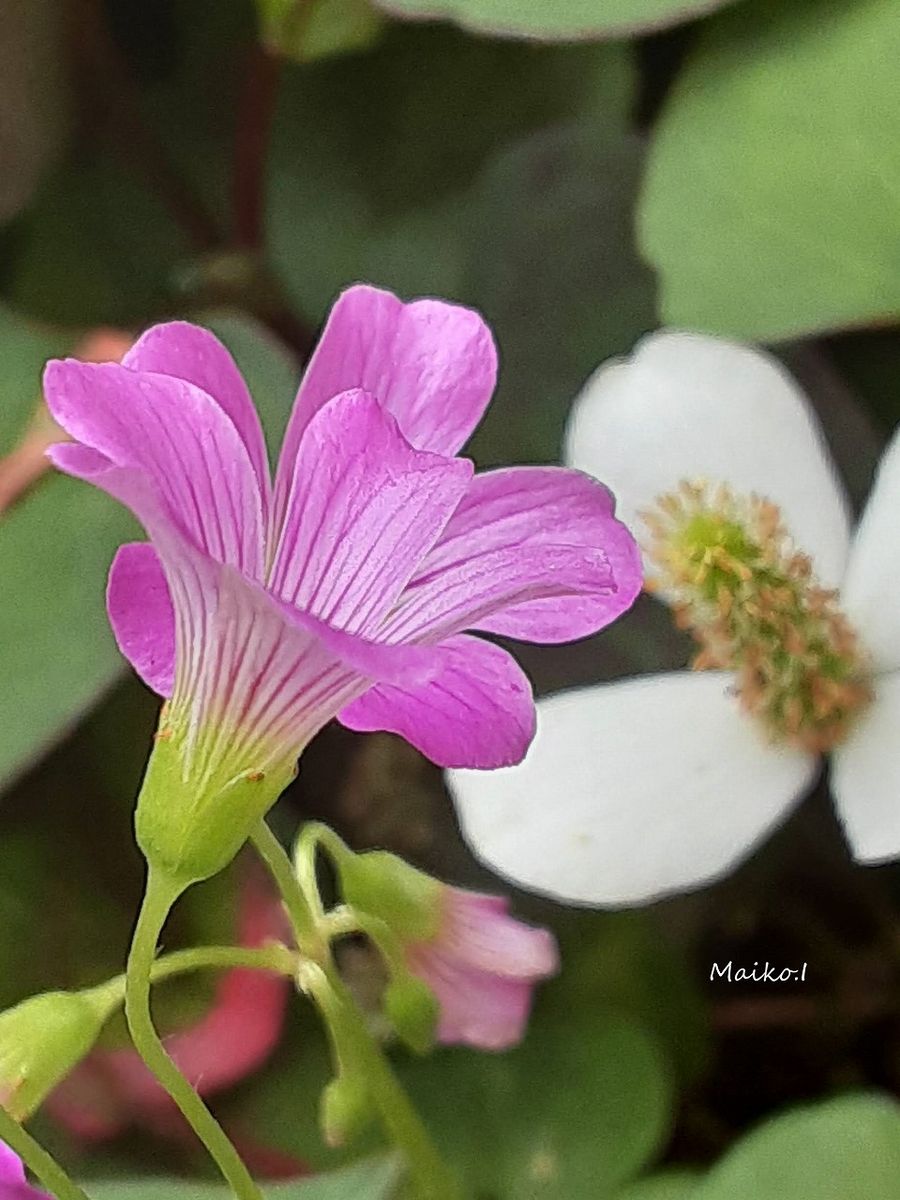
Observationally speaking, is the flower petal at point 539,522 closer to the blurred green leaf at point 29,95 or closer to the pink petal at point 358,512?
the pink petal at point 358,512

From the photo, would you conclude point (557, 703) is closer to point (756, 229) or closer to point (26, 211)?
point (756, 229)

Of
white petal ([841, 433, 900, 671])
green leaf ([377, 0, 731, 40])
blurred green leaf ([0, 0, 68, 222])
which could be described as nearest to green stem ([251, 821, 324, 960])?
white petal ([841, 433, 900, 671])

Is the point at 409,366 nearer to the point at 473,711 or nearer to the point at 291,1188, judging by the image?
the point at 473,711

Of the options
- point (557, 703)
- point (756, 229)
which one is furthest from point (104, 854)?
point (756, 229)

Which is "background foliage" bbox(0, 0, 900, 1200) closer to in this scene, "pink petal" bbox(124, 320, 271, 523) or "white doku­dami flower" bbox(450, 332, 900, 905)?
"white doku­dami flower" bbox(450, 332, 900, 905)
